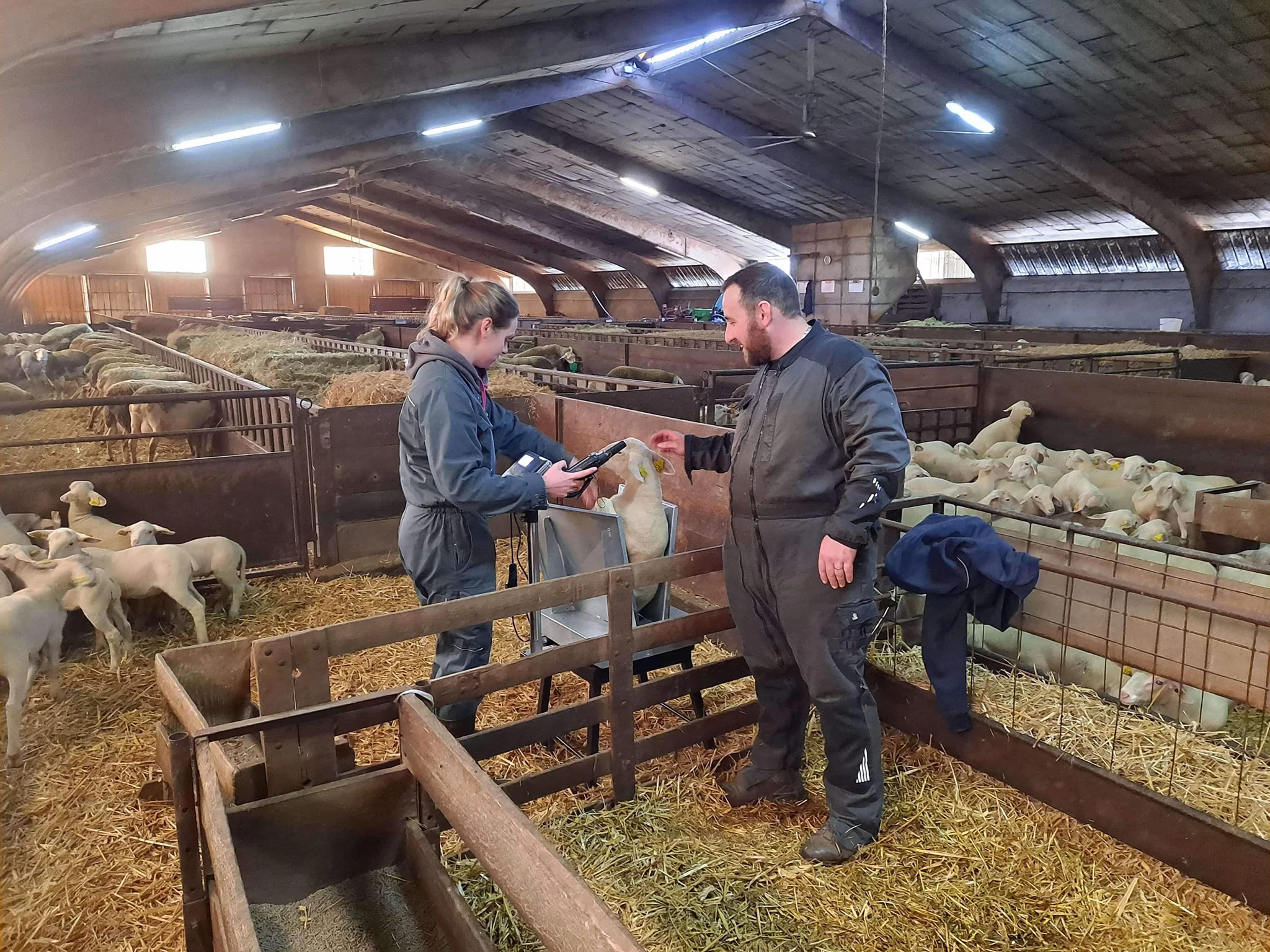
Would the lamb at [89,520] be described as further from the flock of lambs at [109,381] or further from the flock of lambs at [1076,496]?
the flock of lambs at [1076,496]

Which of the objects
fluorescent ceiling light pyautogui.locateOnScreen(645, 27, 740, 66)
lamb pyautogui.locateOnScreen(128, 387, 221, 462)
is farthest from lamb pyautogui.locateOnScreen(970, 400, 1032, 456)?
fluorescent ceiling light pyautogui.locateOnScreen(645, 27, 740, 66)

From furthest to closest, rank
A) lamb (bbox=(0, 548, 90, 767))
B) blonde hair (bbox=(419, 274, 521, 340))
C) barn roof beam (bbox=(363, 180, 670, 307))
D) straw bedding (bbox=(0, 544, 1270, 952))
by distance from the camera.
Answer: barn roof beam (bbox=(363, 180, 670, 307)) < lamb (bbox=(0, 548, 90, 767)) < blonde hair (bbox=(419, 274, 521, 340)) < straw bedding (bbox=(0, 544, 1270, 952))

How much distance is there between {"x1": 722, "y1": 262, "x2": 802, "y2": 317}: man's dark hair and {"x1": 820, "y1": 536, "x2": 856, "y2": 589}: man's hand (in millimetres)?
875

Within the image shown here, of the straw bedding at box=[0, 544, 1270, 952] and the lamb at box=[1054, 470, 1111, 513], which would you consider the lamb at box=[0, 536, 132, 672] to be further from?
the lamb at box=[1054, 470, 1111, 513]

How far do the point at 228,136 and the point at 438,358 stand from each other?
11.6m

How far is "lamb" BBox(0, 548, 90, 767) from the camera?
3.98 metres

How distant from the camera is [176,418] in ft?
30.9

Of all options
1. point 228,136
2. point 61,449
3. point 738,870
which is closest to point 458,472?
point 738,870

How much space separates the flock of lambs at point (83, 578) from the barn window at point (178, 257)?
35.6 m

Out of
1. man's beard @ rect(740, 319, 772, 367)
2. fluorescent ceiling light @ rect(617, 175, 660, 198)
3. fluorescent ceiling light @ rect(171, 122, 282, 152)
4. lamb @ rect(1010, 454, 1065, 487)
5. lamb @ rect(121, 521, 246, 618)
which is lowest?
lamb @ rect(121, 521, 246, 618)

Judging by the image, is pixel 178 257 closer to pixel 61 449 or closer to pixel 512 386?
pixel 61 449

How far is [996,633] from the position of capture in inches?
188

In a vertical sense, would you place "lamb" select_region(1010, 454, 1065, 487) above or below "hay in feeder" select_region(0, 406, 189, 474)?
above

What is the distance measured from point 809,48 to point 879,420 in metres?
13.0
